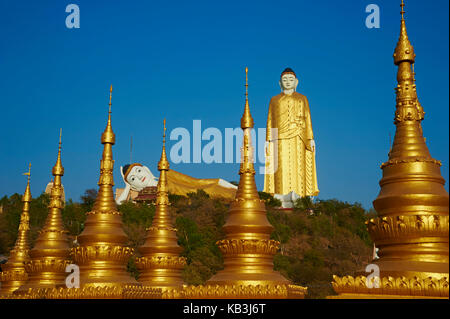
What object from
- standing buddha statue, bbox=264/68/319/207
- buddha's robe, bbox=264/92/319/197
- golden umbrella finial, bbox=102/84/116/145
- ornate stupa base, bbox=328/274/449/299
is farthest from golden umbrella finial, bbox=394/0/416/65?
buddha's robe, bbox=264/92/319/197

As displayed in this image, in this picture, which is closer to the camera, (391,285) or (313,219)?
(391,285)

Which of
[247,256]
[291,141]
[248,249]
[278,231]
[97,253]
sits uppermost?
[291,141]

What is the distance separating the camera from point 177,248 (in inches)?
773

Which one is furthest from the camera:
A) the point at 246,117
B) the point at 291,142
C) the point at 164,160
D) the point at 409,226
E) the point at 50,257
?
the point at 291,142

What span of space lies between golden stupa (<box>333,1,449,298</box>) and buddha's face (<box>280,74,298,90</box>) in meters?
50.6

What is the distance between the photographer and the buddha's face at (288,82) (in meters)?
59.9

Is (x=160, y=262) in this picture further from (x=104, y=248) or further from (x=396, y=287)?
(x=396, y=287)

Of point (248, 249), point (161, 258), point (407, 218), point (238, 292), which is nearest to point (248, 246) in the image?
point (248, 249)

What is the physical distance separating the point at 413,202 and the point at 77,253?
11.0 metres

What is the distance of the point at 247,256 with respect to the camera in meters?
14.4

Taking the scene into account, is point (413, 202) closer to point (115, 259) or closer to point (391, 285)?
point (391, 285)

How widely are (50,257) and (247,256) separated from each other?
8751mm
